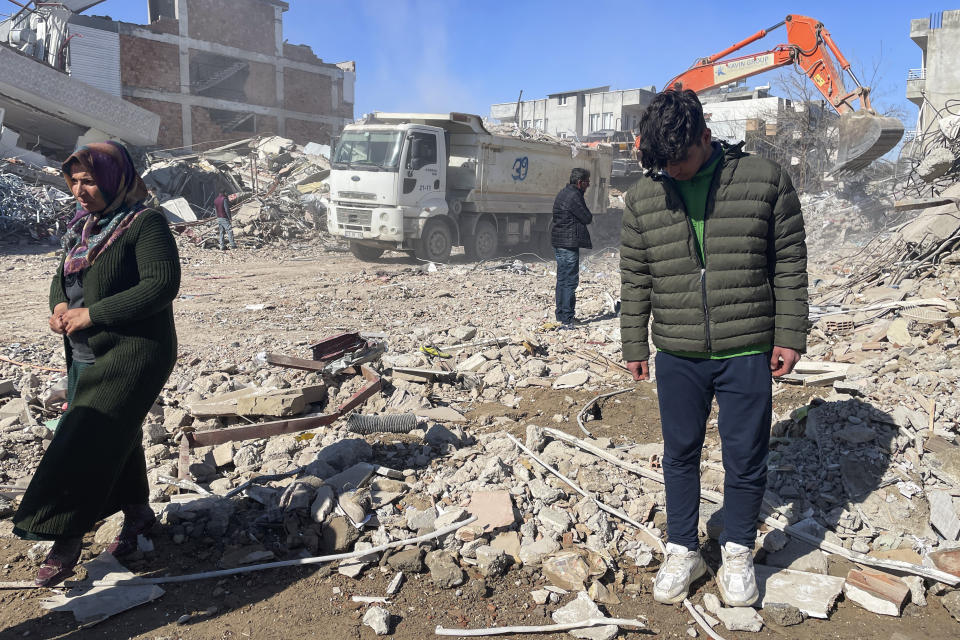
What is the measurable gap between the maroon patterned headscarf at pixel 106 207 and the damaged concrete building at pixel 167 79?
17.8 m

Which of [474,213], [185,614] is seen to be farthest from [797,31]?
[185,614]

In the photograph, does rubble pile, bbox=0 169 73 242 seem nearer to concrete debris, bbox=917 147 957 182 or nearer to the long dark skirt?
the long dark skirt

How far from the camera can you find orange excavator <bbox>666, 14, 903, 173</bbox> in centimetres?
1045

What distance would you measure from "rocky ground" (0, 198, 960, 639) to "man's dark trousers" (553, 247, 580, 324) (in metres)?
1.21

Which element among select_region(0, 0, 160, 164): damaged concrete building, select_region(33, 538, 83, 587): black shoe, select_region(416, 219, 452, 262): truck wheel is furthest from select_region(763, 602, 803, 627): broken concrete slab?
select_region(0, 0, 160, 164): damaged concrete building

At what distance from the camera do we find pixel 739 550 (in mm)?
2592

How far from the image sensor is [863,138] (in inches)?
415

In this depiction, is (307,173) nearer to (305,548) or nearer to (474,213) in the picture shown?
(474,213)

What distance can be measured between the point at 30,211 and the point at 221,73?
56.6 feet

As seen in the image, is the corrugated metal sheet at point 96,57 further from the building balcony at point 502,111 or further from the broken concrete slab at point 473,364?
the building balcony at point 502,111

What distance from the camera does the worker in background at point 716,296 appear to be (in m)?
2.41

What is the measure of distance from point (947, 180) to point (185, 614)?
1021 centimetres

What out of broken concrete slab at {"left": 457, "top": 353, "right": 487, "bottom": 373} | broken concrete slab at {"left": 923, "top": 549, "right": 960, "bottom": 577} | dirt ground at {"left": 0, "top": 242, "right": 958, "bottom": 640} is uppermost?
broken concrete slab at {"left": 457, "top": 353, "right": 487, "bottom": 373}

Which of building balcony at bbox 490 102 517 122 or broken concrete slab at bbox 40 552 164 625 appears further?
building balcony at bbox 490 102 517 122
